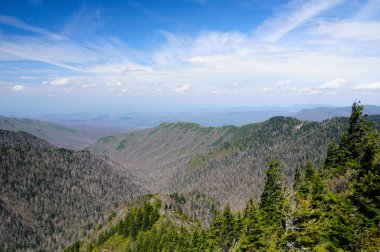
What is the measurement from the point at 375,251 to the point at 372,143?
2664cm

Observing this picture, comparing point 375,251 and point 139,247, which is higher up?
point 375,251

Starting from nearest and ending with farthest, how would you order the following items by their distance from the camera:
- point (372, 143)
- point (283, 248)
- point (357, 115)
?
point (283, 248) < point (372, 143) < point (357, 115)

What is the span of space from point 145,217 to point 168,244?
46450mm

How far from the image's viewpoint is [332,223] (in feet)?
110

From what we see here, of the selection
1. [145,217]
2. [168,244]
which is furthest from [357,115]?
[145,217]

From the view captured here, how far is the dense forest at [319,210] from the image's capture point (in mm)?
32656

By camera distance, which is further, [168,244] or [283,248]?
[168,244]

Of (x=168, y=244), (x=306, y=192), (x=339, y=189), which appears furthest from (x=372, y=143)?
(x=168, y=244)

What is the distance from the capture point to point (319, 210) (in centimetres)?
3581

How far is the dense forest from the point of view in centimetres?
3266

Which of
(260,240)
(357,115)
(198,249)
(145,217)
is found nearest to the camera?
(260,240)

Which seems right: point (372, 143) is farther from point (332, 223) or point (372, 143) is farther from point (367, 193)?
point (332, 223)

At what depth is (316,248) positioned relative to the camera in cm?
2917

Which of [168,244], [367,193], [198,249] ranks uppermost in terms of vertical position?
[367,193]
